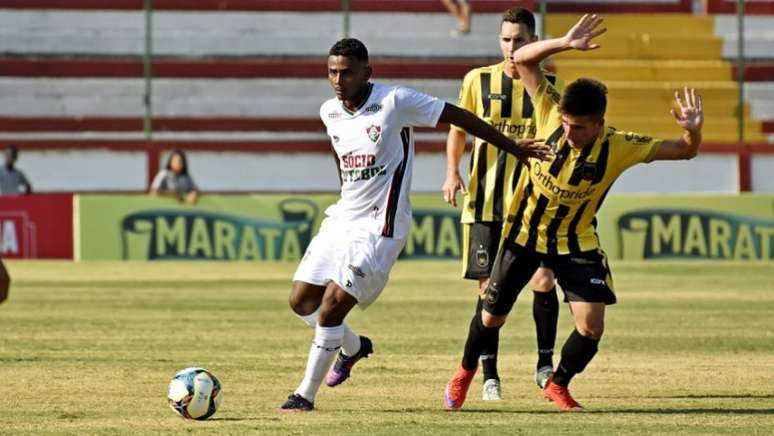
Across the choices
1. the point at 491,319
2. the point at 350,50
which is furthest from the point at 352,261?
the point at 350,50

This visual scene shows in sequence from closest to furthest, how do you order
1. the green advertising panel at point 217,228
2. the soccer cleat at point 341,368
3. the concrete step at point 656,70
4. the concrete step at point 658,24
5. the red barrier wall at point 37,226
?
the soccer cleat at point 341,368 → the green advertising panel at point 217,228 → the red barrier wall at point 37,226 → the concrete step at point 656,70 → the concrete step at point 658,24

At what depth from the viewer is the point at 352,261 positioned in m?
8.32

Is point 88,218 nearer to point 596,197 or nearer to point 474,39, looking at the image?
point 474,39

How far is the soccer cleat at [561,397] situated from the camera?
27.8 feet

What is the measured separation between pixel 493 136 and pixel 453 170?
1373 millimetres

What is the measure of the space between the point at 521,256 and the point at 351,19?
21851 millimetres

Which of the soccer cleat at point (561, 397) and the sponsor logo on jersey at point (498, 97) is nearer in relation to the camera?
the soccer cleat at point (561, 397)

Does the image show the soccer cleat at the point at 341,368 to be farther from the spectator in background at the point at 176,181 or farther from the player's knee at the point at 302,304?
the spectator in background at the point at 176,181

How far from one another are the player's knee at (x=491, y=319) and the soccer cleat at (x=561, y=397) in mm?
443

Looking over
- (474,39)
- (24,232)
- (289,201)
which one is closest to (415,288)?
(289,201)

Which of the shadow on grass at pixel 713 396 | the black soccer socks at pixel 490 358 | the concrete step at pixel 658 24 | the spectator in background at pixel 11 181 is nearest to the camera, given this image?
the shadow on grass at pixel 713 396

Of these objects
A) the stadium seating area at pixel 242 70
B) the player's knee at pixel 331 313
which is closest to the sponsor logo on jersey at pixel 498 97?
the player's knee at pixel 331 313

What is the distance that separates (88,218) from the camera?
2298cm

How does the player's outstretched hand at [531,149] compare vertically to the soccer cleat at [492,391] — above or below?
above
